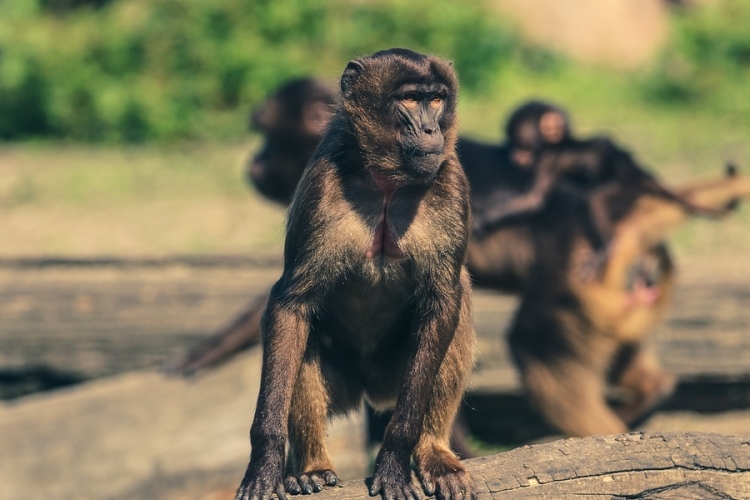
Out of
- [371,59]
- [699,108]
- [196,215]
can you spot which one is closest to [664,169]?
[699,108]

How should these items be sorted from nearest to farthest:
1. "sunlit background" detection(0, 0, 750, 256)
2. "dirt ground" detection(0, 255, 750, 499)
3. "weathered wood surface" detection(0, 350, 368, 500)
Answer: "weathered wood surface" detection(0, 350, 368, 500) < "dirt ground" detection(0, 255, 750, 499) < "sunlit background" detection(0, 0, 750, 256)

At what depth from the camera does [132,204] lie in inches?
498

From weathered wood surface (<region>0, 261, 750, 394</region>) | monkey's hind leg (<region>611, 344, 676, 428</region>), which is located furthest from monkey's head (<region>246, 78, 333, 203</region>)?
monkey's hind leg (<region>611, 344, 676, 428</region>)

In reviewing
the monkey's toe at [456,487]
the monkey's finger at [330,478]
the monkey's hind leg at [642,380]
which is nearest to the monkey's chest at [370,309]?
the monkey's finger at [330,478]

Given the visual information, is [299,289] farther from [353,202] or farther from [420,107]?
[420,107]

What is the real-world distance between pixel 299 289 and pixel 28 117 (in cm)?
1199

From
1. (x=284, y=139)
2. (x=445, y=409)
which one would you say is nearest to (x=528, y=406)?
(x=284, y=139)

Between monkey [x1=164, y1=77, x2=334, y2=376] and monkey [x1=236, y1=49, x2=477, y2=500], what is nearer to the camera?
monkey [x1=236, y1=49, x2=477, y2=500]

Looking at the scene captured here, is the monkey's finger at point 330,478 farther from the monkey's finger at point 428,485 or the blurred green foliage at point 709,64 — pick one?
the blurred green foliage at point 709,64

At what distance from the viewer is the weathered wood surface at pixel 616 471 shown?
386 cm

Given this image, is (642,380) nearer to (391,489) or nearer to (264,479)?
(391,489)

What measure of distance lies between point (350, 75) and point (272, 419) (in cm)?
127

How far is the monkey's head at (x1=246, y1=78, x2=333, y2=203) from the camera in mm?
7469

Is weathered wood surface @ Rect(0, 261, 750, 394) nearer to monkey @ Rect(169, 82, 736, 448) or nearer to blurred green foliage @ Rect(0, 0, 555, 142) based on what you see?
monkey @ Rect(169, 82, 736, 448)
